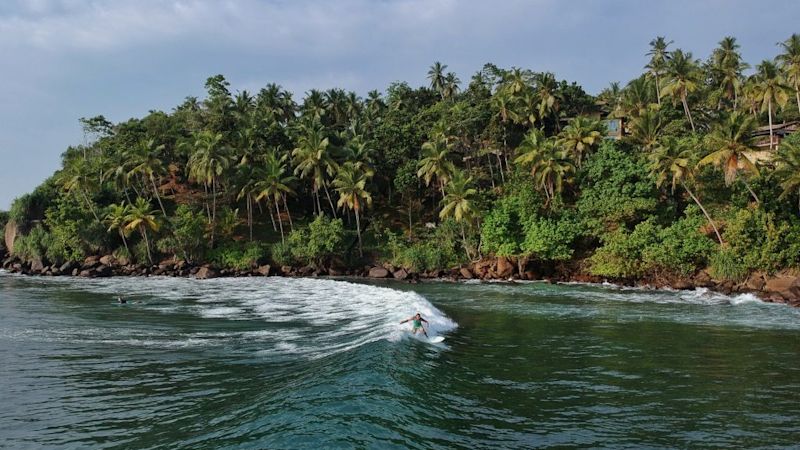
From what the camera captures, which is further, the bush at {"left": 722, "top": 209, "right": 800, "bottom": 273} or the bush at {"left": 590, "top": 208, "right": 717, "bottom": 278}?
the bush at {"left": 590, "top": 208, "right": 717, "bottom": 278}

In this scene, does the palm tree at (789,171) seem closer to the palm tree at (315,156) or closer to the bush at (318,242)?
the bush at (318,242)

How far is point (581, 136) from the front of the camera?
5616 cm

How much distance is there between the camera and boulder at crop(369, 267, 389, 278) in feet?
176

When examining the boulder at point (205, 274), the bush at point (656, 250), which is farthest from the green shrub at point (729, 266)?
the boulder at point (205, 274)

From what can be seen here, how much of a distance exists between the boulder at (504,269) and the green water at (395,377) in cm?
1905

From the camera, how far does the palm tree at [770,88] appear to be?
52.8 meters

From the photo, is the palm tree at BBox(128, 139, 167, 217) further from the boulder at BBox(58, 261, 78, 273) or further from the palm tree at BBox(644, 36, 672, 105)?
the palm tree at BBox(644, 36, 672, 105)

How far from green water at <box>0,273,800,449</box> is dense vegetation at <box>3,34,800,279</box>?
14.2 metres

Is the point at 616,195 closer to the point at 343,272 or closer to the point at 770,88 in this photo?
the point at 770,88

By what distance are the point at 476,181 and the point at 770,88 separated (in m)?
29.9

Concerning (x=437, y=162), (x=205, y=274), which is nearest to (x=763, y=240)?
(x=437, y=162)

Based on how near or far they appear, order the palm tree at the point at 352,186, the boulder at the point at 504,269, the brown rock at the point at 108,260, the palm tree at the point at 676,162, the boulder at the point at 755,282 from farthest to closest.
Result: the brown rock at the point at 108,260, the palm tree at the point at 352,186, the boulder at the point at 504,269, the palm tree at the point at 676,162, the boulder at the point at 755,282

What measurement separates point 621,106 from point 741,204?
24.1m

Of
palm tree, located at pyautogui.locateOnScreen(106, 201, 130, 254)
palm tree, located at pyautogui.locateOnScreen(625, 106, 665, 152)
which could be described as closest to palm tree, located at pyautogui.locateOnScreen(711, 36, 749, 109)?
palm tree, located at pyautogui.locateOnScreen(625, 106, 665, 152)
